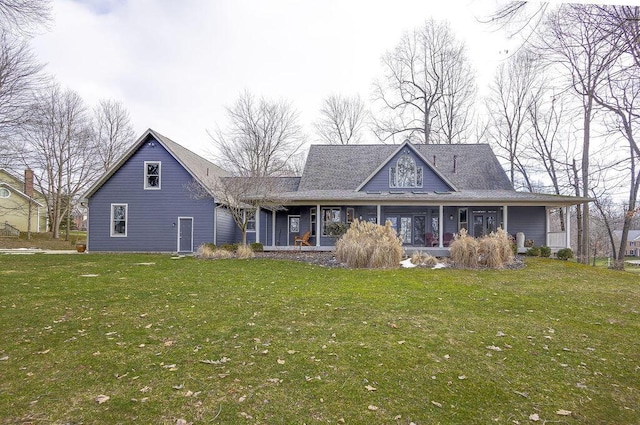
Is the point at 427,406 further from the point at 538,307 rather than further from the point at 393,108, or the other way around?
the point at 393,108

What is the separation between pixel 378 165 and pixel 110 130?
24774 millimetres

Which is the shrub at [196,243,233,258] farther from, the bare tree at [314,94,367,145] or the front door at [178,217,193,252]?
the bare tree at [314,94,367,145]

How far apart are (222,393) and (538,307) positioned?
5.73 meters

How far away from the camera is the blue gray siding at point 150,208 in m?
18.3

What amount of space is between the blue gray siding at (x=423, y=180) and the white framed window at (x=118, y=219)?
12267 mm

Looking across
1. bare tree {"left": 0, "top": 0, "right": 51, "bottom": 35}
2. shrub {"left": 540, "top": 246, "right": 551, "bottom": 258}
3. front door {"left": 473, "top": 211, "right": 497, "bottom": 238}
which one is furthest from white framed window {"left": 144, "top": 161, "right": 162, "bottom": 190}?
shrub {"left": 540, "top": 246, "right": 551, "bottom": 258}

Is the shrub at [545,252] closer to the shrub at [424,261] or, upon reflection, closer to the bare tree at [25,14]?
the shrub at [424,261]

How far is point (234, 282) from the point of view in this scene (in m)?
8.54

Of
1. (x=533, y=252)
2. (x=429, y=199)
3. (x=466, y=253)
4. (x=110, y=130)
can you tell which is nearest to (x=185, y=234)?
(x=429, y=199)

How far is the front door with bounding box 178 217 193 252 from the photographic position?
1834 centimetres

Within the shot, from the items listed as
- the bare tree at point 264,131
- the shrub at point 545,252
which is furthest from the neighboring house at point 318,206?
the bare tree at point 264,131

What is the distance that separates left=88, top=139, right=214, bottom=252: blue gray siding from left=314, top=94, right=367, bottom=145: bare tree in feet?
61.9

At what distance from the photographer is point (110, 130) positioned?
3244cm

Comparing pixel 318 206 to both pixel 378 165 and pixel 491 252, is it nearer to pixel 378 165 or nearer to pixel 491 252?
pixel 378 165
